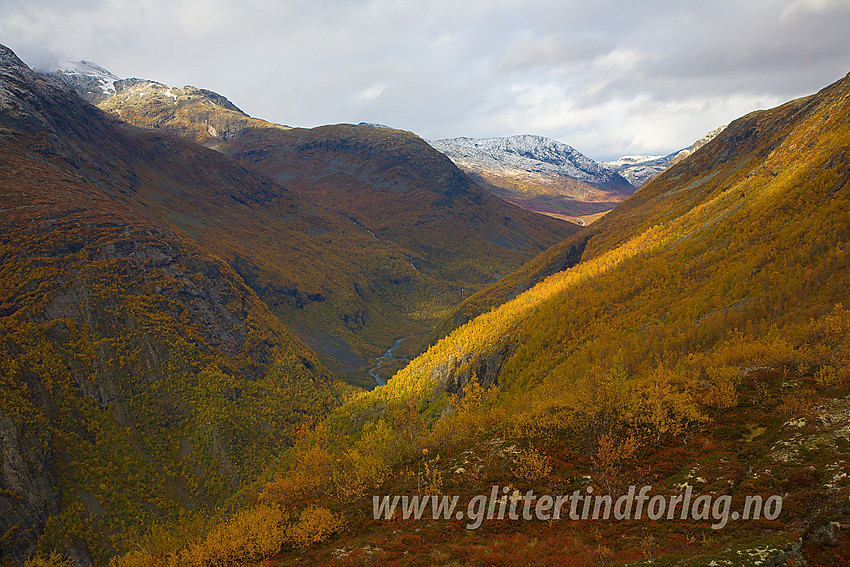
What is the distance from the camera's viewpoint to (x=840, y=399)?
25344 millimetres

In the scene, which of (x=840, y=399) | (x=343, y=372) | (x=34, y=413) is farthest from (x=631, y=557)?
(x=343, y=372)

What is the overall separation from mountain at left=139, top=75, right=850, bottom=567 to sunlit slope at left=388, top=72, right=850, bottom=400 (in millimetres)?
453

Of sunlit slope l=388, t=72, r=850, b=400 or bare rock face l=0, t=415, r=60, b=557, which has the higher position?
sunlit slope l=388, t=72, r=850, b=400

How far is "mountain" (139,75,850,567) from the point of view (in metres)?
20.2

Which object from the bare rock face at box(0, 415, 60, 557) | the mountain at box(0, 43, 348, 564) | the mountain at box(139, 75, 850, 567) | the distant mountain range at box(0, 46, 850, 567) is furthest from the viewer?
the mountain at box(0, 43, 348, 564)

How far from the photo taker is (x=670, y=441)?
29031mm

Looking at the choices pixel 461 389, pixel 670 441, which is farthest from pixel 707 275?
pixel 461 389

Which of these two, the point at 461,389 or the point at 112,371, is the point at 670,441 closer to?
the point at 461,389

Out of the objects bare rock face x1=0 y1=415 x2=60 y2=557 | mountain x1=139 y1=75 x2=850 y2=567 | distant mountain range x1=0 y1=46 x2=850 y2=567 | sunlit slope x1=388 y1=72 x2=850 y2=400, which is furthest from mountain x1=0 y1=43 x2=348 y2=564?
mountain x1=139 y1=75 x2=850 y2=567

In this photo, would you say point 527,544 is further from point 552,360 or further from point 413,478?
point 552,360

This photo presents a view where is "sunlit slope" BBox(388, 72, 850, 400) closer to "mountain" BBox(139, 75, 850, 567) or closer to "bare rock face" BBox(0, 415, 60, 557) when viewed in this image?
"mountain" BBox(139, 75, 850, 567)

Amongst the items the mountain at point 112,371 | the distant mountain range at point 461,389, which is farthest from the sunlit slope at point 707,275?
the mountain at point 112,371

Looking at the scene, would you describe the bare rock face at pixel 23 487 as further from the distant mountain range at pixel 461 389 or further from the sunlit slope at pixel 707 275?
the sunlit slope at pixel 707 275

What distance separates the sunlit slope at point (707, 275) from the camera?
52.5 m
